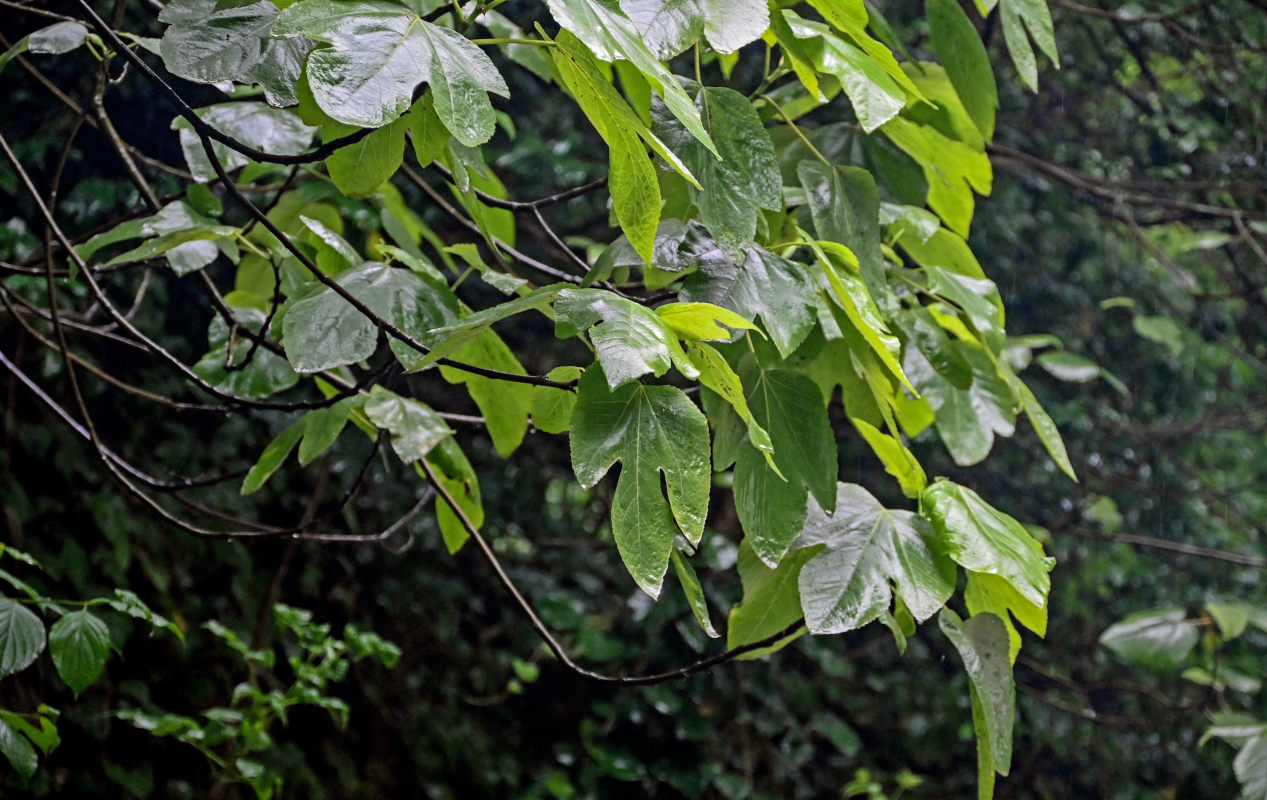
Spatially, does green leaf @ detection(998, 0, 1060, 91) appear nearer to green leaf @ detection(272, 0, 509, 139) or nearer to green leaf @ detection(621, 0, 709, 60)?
green leaf @ detection(621, 0, 709, 60)

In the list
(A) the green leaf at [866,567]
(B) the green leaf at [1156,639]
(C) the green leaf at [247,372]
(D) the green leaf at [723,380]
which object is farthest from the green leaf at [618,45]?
(B) the green leaf at [1156,639]

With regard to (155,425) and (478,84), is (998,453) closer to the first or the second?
(155,425)

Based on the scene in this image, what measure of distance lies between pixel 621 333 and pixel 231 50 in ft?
1.01

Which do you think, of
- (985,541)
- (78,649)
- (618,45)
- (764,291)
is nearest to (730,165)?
(764,291)

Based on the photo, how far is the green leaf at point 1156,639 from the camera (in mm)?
2002

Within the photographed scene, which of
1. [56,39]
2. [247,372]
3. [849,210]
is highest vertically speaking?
[56,39]

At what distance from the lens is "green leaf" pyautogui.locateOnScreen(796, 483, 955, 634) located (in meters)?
0.65

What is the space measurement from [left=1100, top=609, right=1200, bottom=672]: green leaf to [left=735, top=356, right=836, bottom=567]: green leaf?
5.24 ft

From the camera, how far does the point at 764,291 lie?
663 mm

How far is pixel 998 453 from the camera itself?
107 inches

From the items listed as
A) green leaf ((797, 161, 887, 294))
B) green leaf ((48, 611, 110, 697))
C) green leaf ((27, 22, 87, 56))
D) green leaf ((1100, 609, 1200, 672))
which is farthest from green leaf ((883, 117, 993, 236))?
green leaf ((1100, 609, 1200, 672))

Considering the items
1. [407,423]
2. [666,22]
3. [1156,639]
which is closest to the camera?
[666,22]

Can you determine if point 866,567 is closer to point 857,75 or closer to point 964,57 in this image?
point 857,75

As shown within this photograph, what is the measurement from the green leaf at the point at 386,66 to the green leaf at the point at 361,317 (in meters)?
0.18
